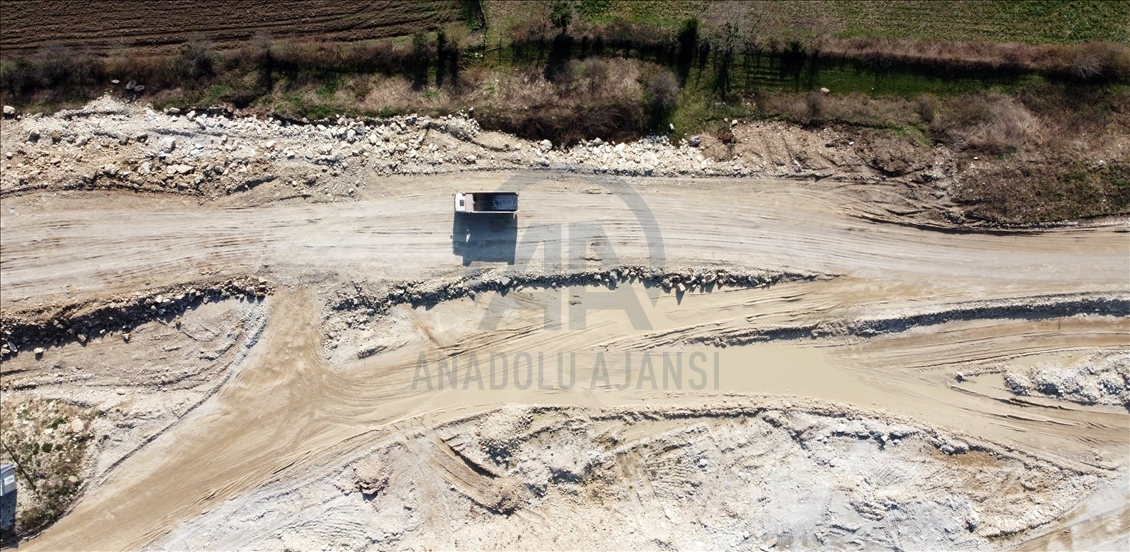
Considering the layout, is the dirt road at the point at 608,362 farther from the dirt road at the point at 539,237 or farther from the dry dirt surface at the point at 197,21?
the dry dirt surface at the point at 197,21

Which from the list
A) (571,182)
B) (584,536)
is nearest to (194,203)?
(571,182)

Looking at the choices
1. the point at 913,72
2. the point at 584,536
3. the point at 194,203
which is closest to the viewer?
the point at 584,536

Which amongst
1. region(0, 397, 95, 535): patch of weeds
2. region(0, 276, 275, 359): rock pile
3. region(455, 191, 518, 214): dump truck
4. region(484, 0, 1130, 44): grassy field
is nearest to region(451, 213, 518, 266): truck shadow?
region(455, 191, 518, 214): dump truck

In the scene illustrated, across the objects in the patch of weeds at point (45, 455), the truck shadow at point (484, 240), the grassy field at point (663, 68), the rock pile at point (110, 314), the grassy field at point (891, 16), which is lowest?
the patch of weeds at point (45, 455)

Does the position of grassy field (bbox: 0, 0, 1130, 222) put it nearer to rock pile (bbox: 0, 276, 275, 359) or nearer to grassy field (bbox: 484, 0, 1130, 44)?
grassy field (bbox: 484, 0, 1130, 44)

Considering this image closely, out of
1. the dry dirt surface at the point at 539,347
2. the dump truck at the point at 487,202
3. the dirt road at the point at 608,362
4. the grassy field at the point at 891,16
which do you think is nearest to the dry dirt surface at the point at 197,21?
the dry dirt surface at the point at 539,347

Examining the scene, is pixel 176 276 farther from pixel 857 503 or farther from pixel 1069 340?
pixel 1069 340
